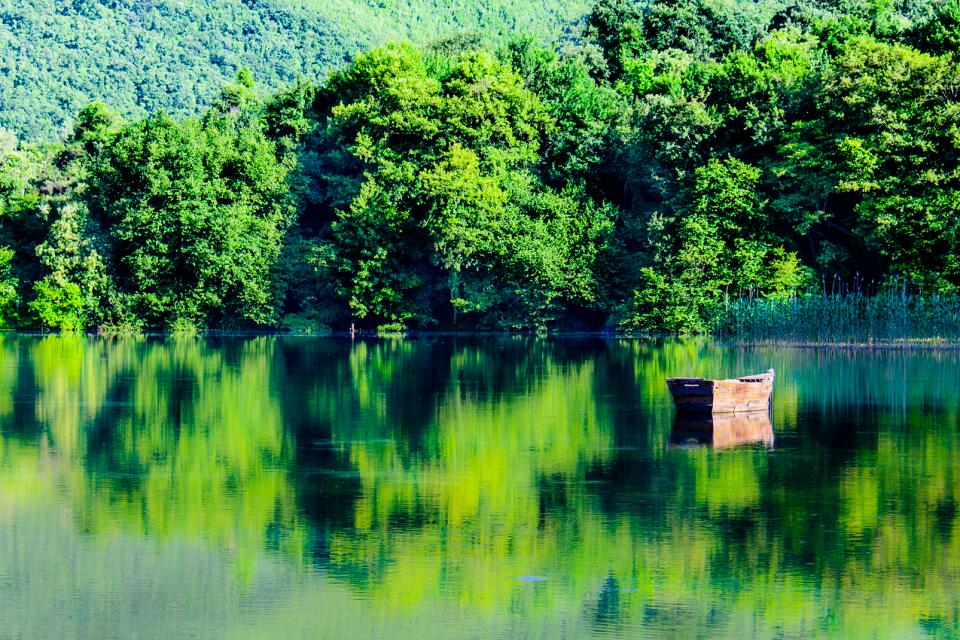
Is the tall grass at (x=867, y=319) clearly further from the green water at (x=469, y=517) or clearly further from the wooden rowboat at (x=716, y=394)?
the wooden rowboat at (x=716, y=394)

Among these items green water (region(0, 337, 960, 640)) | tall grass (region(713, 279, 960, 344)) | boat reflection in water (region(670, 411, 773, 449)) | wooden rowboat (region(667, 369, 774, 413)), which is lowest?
green water (region(0, 337, 960, 640))

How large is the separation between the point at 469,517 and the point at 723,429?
27.5 ft

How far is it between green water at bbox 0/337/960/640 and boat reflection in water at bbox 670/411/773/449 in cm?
26

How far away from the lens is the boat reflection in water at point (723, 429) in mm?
19594

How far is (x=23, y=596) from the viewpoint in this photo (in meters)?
10.7

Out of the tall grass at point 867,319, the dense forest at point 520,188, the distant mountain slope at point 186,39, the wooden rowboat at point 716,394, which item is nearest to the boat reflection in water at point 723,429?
the wooden rowboat at point 716,394

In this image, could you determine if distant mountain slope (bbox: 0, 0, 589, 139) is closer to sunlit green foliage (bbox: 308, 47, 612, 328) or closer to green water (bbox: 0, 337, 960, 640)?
sunlit green foliage (bbox: 308, 47, 612, 328)

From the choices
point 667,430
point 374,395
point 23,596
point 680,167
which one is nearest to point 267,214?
point 680,167

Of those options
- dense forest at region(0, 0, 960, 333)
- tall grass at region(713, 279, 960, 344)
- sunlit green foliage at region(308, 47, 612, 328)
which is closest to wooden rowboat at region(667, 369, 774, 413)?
tall grass at region(713, 279, 960, 344)

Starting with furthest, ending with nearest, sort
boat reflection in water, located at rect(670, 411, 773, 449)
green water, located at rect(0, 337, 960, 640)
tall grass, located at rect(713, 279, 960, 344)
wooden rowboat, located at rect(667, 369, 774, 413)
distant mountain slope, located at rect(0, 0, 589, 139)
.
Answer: distant mountain slope, located at rect(0, 0, 589, 139)
tall grass, located at rect(713, 279, 960, 344)
wooden rowboat, located at rect(667, 369, 774, 413)
boat reflection in water, located at rect(670, 411, 773, 449)
green water, located at rect(0, 337, 960, 640)

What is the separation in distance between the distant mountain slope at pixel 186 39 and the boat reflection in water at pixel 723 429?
74.8m

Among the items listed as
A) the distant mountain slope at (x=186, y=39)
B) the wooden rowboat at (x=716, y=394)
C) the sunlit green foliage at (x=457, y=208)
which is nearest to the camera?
the wooden rowboat at (x=716, y=394)

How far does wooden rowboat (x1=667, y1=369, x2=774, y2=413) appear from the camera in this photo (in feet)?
73.5

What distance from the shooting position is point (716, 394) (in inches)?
885
